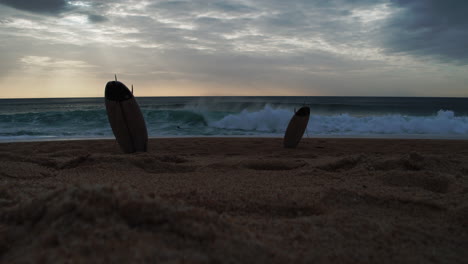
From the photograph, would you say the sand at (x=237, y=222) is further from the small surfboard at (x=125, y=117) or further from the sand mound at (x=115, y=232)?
the small surfboard at (x=125, y=117)

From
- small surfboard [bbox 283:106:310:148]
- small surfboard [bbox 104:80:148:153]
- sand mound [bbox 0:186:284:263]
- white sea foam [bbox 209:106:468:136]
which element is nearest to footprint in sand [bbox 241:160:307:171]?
small surfboard [bbox 104:80:148:153]

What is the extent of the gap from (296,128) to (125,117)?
3570 millimetres

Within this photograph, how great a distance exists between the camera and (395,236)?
1.58 m

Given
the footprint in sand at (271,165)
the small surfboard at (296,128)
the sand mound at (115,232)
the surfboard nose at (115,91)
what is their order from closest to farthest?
the sand mound at (115,232) < the footprint in sand at (271,165) < the surfboard nose at (115,91) < the small surfboard at (296,128)

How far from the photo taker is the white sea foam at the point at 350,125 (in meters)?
12.9

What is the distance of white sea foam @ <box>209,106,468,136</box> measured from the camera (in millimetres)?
12875

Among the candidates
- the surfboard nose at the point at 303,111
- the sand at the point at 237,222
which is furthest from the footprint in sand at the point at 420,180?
the surfboard nose at the point at 303,111

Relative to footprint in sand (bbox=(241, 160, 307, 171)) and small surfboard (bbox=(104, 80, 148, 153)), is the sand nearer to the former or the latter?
Answer: footprint in sand (bbox=(241, 160, 307, 171))

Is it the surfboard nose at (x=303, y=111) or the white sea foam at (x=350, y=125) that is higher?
the surfboard nose at (x=303, y=111)

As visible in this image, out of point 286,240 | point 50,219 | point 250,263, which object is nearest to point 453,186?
point 286,240

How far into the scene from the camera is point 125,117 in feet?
18.2

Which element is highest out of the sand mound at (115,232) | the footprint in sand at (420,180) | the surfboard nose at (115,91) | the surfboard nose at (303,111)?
the surfboard nose at (115,91)

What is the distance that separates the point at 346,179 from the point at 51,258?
256cm

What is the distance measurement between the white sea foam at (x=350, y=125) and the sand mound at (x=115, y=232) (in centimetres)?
1132
